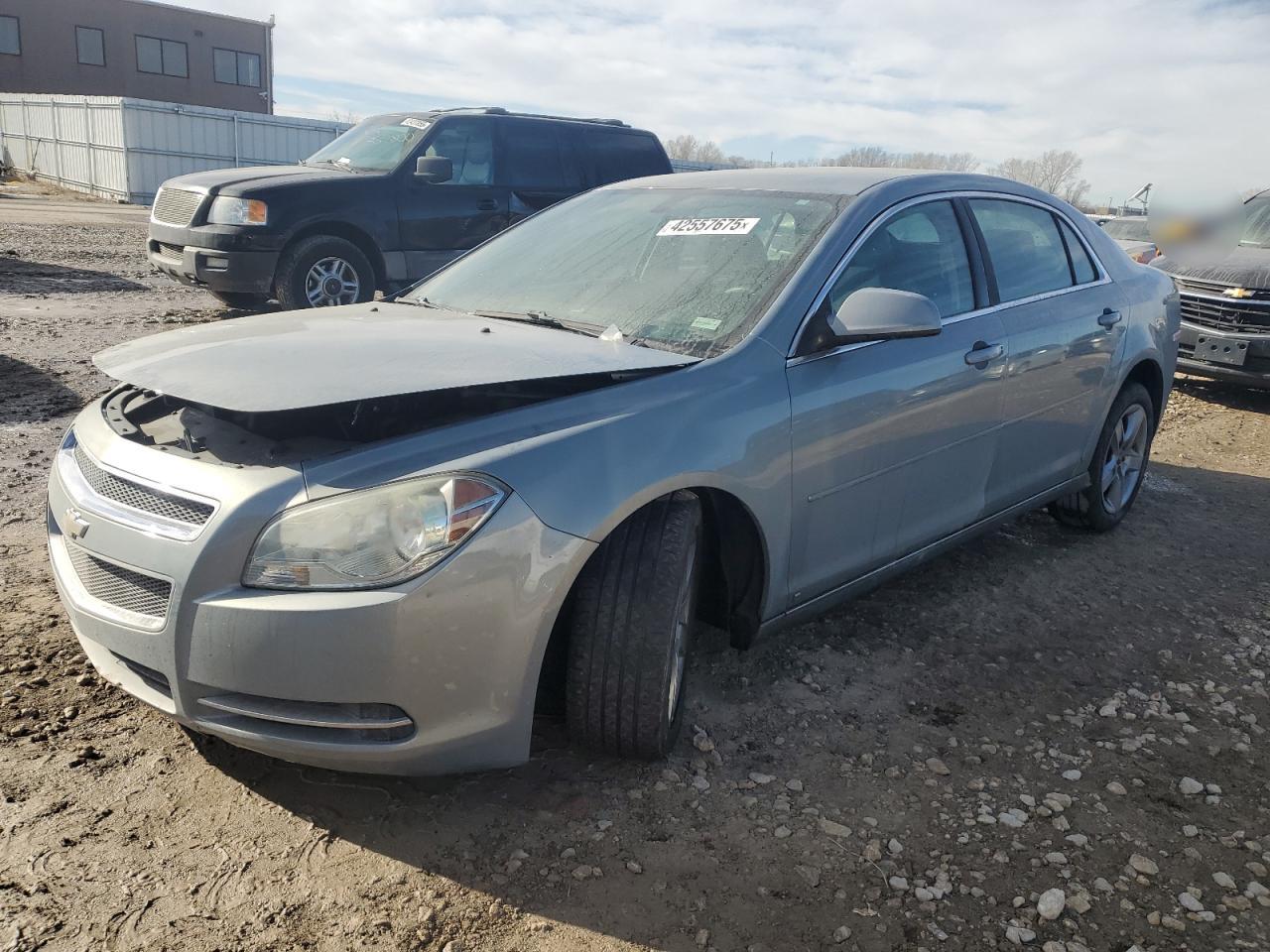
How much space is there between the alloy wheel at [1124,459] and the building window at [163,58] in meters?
43.4

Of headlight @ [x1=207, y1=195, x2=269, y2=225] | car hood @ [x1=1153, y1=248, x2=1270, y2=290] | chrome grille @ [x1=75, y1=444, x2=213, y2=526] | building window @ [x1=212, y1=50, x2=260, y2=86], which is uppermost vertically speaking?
building window @ [x1=212, y1=50, x2=260, y2=86]

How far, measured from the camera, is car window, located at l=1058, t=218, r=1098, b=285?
4438 mm

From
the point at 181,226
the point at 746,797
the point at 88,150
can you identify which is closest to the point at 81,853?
the point at 746,797

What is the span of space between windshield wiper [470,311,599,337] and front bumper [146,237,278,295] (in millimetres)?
5265

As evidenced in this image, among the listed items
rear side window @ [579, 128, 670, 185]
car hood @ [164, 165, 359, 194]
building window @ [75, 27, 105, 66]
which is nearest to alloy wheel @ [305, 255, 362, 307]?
car hood @ [164, 165, 359, 194]

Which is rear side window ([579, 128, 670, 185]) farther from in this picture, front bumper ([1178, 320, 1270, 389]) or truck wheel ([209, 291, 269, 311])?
front bumper ([1178, 320, 1270, 389])

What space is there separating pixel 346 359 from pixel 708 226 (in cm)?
142

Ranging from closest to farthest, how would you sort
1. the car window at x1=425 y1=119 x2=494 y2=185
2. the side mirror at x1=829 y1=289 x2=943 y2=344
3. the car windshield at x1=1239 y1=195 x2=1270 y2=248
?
the side mirror at x1=829 y1=289 x2=943 y2=344 → the car window at x1=425 y1=119 x2=494 y2=185 → the car windshield at x1=1239 y1=195 x2=1270 y2=248

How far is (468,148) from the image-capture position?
904 cm

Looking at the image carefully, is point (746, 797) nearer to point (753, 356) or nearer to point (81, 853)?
point (753, 356)

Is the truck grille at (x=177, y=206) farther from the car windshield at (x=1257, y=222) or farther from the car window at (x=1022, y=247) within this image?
the car windshield at (x=1257, y=222)

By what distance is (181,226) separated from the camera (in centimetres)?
830

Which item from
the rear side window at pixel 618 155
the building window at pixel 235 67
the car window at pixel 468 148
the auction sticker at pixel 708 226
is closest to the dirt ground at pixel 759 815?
the auction sticker at pixel 708 226

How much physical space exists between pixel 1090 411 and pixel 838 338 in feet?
6.67
